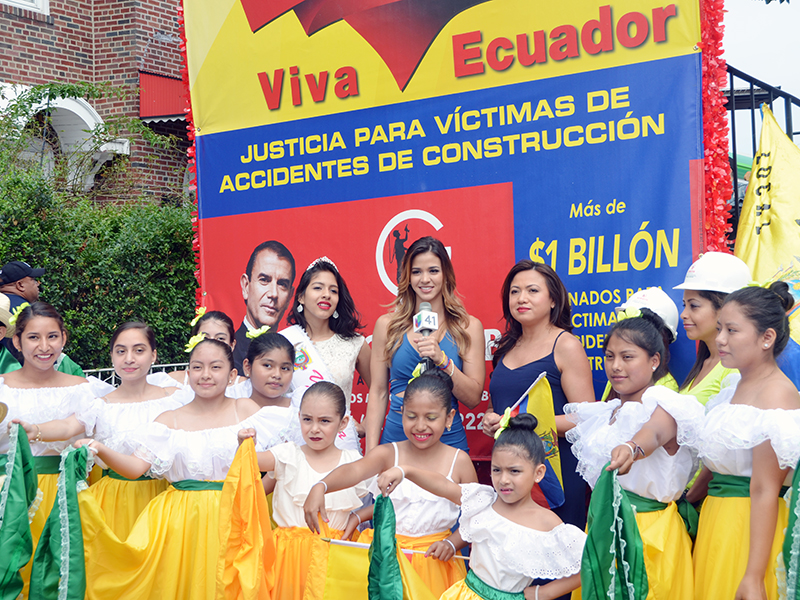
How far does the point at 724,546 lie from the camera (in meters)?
2.61

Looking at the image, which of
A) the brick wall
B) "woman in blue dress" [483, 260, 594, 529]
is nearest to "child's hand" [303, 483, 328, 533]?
"woman in blue dress" [483, 260, 594, 529]

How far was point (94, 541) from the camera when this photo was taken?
10.1 feet

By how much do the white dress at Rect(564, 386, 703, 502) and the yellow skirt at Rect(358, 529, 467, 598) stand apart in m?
0.62

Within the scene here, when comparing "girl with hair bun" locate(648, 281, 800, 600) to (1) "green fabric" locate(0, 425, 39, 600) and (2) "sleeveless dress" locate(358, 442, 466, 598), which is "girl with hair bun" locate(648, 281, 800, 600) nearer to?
(2) "sleeveless dress" locate(358, 442, 466, 598)

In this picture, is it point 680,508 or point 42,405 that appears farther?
point 42,405

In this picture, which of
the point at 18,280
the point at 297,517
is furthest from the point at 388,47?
the point at 18,280

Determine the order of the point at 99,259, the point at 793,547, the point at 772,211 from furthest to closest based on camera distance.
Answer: the point at 99,259, the point at 772,211, the point at 793,547

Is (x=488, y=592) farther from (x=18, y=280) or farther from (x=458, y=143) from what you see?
(x=18, y=280)

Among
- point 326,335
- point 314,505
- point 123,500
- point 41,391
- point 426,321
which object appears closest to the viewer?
point 314,505

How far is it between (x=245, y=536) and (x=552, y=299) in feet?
5.51

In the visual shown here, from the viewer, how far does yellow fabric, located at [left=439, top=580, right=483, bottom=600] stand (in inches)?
107

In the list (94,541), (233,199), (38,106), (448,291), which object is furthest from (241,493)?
(38,106)

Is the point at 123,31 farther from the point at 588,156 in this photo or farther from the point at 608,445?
the point at 608,445

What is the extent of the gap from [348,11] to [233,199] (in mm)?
1458
